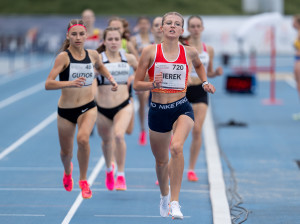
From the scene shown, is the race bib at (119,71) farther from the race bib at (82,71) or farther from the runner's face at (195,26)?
the runner's face at (195,26)

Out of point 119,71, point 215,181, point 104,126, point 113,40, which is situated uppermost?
point 113,40

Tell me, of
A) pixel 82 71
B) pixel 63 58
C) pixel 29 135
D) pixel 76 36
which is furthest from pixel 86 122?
pixel 29 135

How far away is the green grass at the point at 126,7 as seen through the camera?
185ft

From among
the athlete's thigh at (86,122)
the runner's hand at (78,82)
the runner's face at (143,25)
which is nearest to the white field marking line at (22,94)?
the runner's face at (143,25)

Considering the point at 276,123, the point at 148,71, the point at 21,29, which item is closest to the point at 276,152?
the point at 276,123

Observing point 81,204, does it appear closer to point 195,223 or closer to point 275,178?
point 195,223

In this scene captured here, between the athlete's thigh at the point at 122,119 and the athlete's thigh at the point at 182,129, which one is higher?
the athlete's thigh at the point at 182,129

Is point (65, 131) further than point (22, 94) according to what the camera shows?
No

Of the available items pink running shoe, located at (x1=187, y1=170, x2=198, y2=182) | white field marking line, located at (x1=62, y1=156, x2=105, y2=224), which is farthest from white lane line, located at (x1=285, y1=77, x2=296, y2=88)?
pink running shoe, located at (x1=187, y1=170, x2=198, y2=182)

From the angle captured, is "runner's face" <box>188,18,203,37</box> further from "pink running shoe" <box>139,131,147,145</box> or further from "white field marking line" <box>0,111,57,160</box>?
"white field marking line" <box>0,111,57,160</box>

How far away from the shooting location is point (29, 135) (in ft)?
48.1

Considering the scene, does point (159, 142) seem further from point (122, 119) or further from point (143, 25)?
point (143, 25)

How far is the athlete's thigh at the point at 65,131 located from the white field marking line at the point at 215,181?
203 cm

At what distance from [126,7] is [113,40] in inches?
1908
